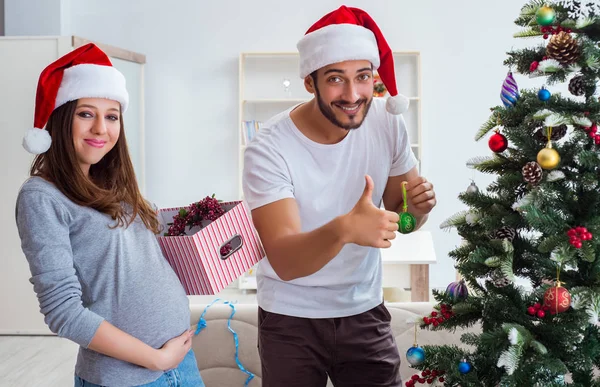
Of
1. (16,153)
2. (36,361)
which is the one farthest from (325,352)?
(16,153)

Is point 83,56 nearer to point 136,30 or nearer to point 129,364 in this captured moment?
point 129,364

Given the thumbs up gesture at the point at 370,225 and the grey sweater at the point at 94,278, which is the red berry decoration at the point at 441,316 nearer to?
the thumbs up gesture at the point at 370,225

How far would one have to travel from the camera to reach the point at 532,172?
1444mm

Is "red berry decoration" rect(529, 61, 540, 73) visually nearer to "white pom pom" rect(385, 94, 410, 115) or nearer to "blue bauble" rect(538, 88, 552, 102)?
"blue bauble" rect(538, 88, 552, 102)

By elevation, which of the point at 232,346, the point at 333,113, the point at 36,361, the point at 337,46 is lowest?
the point at 36,361

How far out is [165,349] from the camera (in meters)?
1.57

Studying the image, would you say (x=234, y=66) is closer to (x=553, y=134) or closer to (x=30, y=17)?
(x=30, y=17)

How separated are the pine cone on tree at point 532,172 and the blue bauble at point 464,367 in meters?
0.42

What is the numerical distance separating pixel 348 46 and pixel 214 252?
23.8 inches

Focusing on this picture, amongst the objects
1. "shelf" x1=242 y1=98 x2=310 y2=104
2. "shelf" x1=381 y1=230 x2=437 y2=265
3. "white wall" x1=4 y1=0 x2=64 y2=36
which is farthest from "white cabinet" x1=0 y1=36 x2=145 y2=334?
"shelf" x1=381 y1=230 x2=437 y2=265

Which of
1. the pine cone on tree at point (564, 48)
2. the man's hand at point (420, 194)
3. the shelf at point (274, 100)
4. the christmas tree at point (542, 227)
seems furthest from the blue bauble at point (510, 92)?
the shelf at point (274, 100)

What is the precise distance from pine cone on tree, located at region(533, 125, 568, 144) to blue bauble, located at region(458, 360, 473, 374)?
1.67ft

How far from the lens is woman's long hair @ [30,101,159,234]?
5.09 feet

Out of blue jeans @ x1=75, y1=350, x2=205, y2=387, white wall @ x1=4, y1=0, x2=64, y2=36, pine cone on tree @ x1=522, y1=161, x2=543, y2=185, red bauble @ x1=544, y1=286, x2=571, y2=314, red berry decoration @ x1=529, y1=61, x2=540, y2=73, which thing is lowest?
blue jeans @ x1=75, y1=350, x2=205, y2=387
